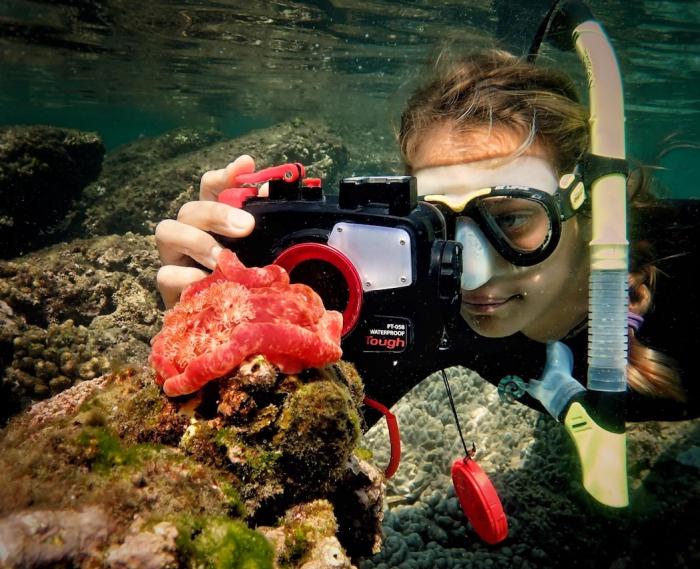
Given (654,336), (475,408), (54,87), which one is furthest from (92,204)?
(54,87)

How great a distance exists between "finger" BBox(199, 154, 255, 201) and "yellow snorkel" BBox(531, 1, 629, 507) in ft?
5.51

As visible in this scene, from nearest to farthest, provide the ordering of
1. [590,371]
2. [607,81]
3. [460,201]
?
[590,371] < [607,81] < [460,201]

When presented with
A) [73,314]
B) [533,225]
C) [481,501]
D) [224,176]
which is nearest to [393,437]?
[481,501]

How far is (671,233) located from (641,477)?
1.97m

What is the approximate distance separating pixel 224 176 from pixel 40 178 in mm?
9813

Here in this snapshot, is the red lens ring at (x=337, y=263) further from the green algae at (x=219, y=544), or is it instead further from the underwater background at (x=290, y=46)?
the underwater background at (x=290, y=46)

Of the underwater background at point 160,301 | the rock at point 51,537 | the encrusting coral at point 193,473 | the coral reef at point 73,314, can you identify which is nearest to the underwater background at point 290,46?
the underwater background at point 160,301

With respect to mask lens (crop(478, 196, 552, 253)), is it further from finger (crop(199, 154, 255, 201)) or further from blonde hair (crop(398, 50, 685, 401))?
finger (crop(199, 154, 255, 201))

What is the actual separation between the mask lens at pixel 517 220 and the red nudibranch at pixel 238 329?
1.12 metres

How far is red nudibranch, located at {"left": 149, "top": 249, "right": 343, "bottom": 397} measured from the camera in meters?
1.38

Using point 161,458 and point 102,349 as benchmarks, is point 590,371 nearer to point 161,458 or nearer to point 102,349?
point 161,458

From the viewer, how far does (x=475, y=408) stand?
5.48 metres

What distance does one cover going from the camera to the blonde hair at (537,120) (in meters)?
2.49

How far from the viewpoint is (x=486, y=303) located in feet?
8.18
